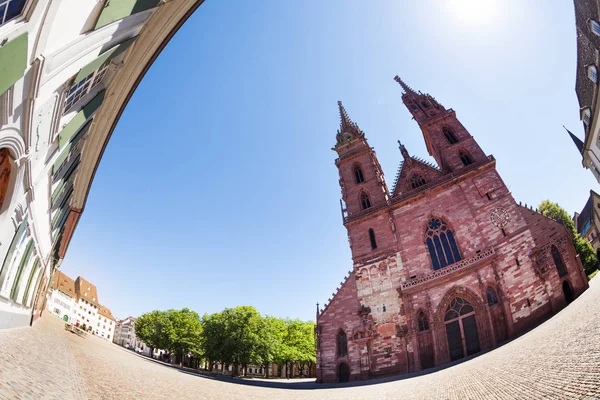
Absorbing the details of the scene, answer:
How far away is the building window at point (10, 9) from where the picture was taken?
3785mm

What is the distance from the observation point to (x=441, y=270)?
1981 centimetres

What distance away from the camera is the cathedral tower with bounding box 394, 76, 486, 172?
2414 centimetres

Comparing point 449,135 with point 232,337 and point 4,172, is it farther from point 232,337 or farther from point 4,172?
point 232,337

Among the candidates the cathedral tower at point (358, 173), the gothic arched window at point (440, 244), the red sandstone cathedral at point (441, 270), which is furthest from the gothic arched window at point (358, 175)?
the gothic arched window at point (440, 244)

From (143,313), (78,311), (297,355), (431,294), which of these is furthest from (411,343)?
(78,311)

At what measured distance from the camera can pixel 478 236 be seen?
65.6 feet

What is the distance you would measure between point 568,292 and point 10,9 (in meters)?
26.7

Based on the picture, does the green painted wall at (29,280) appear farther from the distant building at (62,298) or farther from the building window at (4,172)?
the distant building at (62,298)

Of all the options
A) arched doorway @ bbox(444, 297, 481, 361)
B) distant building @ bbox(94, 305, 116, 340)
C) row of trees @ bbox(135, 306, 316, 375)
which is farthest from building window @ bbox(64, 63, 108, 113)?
distant building @ bbox(94, 305, 116, 340)

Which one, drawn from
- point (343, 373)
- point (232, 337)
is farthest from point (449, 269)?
point (232, 337)

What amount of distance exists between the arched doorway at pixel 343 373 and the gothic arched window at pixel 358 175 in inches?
684

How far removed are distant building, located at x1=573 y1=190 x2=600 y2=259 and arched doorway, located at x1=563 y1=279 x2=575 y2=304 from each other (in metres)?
26.2

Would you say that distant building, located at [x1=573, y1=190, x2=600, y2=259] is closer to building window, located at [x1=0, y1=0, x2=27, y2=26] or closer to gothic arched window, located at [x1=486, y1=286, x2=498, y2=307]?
gothic arched window, located at [x1=486, y1=286, x2=498, y2=307]

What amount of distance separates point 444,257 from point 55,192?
80.0 feet
